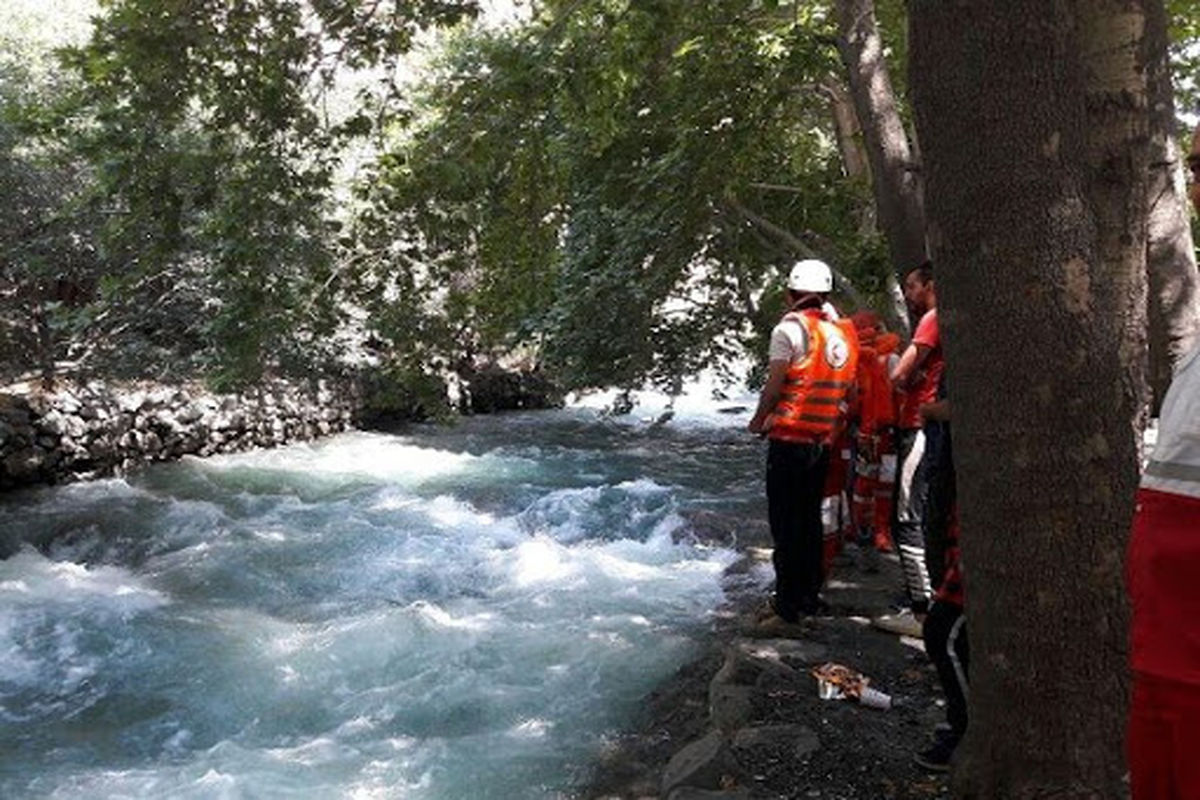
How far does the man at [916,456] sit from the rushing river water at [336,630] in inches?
63.3

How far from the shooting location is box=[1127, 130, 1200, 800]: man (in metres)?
1.60

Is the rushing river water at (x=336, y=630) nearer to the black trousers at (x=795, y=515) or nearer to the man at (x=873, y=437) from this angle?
the black trousers at (x=795, y=515)

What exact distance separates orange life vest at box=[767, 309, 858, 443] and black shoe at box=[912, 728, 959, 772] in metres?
1.76

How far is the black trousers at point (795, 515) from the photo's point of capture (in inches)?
210

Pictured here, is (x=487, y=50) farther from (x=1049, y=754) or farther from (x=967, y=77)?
(x=1049, y=754)

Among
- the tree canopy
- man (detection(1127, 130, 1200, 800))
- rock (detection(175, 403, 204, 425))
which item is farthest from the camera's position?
rock (detection(175, 403, 204, 425))

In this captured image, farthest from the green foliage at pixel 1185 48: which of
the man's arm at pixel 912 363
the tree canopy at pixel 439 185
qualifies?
the man's arm at pixel 912 363

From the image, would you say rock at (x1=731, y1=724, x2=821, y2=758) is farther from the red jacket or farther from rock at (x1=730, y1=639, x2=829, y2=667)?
the red jacket

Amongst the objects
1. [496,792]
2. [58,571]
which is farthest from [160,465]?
[496,792]

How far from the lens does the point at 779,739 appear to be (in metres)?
4.20

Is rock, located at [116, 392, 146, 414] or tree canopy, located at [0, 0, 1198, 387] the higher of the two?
tree canopy, located at [0, 0, 1198, 387]

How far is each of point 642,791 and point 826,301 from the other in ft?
8.53

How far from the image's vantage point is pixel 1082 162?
2398mm

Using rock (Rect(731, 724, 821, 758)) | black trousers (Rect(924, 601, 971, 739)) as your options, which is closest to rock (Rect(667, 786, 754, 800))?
rock (Rect(731, 724, 821, 758))
